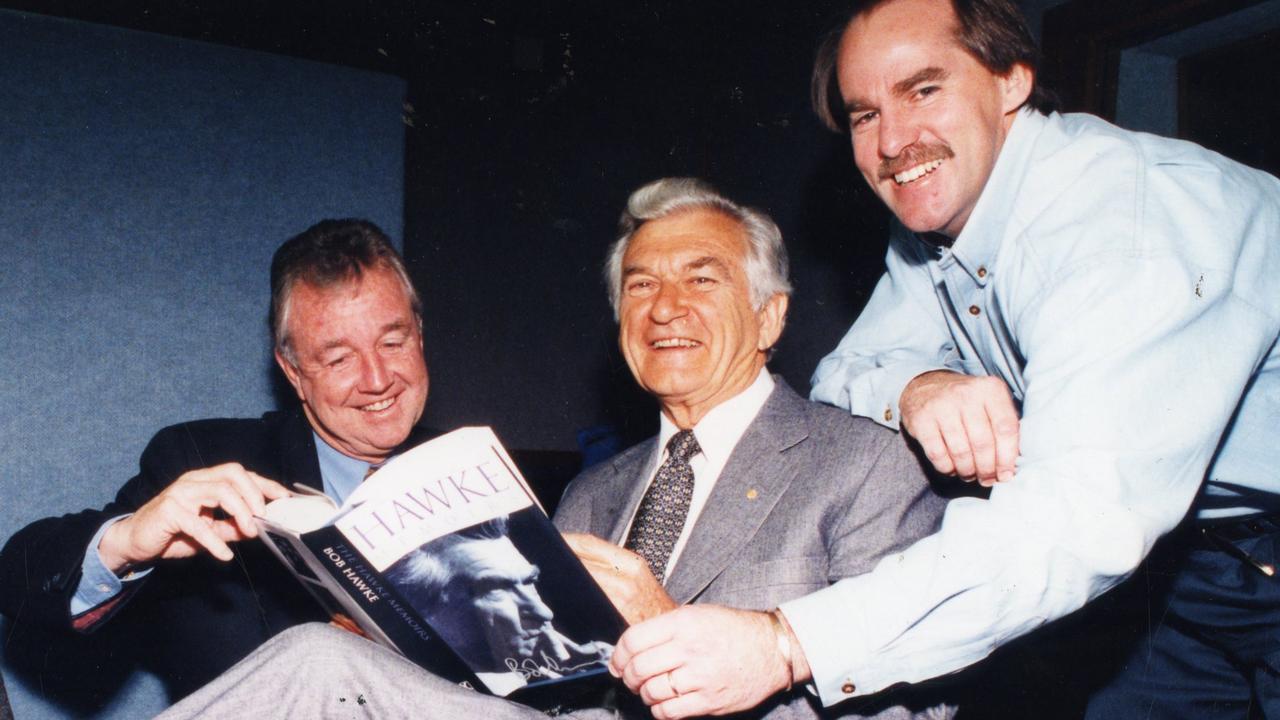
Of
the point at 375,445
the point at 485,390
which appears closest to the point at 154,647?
the point at 375,445

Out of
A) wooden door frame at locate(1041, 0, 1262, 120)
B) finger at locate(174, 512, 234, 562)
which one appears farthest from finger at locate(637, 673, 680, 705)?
wooden door frame at locate(1041, 0, 1262, 120)

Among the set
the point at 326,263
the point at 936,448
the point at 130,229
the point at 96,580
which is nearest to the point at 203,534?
the point at 96,580

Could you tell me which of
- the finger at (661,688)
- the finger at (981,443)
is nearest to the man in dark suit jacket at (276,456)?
the finger at (661,688)

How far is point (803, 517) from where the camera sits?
4.72 ft

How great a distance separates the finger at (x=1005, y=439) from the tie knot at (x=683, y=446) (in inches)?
27.3

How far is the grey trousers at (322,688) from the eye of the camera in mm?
1029

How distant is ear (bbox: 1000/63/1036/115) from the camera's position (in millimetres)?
1550

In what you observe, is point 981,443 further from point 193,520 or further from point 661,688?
point 193,520

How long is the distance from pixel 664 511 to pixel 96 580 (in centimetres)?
110

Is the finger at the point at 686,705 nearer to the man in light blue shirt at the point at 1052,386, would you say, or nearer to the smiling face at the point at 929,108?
the man in light blue shirt at the point at 1052,386

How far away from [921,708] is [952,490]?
1.20 feet

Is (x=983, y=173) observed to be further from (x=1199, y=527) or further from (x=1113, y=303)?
(x=1199, y=527)

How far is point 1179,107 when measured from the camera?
82.6 inches

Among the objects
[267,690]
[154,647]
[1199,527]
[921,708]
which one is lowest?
[154,647]
